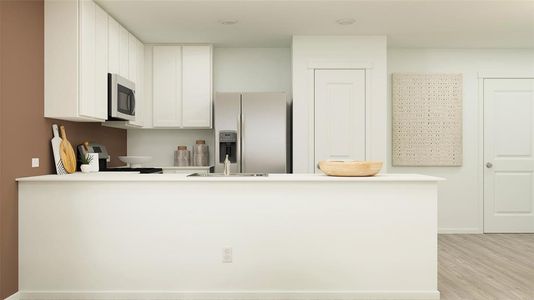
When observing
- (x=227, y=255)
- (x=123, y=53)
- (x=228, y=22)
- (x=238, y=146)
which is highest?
(x=228, y=22)

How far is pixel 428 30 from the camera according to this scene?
176 inches

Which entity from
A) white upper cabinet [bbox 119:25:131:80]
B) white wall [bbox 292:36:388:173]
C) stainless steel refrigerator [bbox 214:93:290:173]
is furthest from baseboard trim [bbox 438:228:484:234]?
white upper cabinet [bbox 119:25:131:80]

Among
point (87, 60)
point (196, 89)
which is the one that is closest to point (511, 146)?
point (196, 89)

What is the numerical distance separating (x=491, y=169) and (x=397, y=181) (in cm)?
320

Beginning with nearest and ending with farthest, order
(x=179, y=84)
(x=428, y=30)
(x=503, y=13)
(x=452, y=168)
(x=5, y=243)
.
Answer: (x=5, y=243), (x=503, y=13), (x=428, y=30), (x=179, y=84), (x=452, y=168)

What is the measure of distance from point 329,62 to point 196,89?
1549 millimetres

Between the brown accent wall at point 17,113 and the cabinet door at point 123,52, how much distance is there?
96 centimetres

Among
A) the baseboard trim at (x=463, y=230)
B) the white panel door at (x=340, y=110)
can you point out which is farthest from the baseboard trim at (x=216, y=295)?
the baseboard trim at (x=463, y=230)

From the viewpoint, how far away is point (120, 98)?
13.1 feet

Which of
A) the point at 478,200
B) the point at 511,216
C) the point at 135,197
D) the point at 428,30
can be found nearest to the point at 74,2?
the point at 135,197

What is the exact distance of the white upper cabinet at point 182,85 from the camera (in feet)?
16.2

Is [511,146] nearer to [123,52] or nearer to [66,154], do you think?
[123,52]

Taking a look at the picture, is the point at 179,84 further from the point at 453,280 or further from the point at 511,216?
the point at 511,216

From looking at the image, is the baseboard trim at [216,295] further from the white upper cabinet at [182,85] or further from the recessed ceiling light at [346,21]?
the recessed ceiling light at [346,21]
